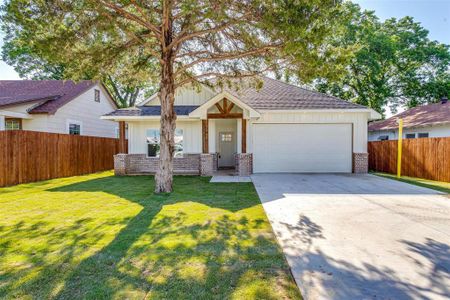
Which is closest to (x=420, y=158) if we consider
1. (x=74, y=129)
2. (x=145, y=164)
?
(x=145, y=164)

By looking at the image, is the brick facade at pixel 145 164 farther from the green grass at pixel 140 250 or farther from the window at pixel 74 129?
the green grass at pixel 140 250

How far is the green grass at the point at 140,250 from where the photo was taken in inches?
115

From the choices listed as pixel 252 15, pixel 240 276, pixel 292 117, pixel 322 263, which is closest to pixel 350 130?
pixel 292 117

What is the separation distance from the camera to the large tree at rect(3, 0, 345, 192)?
5836 mm

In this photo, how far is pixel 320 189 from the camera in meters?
8.86

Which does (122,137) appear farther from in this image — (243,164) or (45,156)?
(243,164)

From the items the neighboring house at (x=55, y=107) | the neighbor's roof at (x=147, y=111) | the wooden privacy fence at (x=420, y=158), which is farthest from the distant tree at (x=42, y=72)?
the wooden privacy fence at (x=420, y=158)

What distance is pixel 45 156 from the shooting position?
1134 centimetres

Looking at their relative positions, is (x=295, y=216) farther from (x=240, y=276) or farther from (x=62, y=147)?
(x=62, y=147)

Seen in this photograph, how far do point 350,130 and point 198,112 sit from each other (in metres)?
7.89

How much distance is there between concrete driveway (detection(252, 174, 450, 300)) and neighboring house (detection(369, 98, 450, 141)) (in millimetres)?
10090

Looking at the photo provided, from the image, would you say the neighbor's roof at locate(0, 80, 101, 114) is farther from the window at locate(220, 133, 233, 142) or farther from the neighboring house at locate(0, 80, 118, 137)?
the window at locate(220, 133, 233, 142)

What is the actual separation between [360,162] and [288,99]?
16.3 feet

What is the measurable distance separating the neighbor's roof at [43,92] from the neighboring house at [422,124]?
21.3m
